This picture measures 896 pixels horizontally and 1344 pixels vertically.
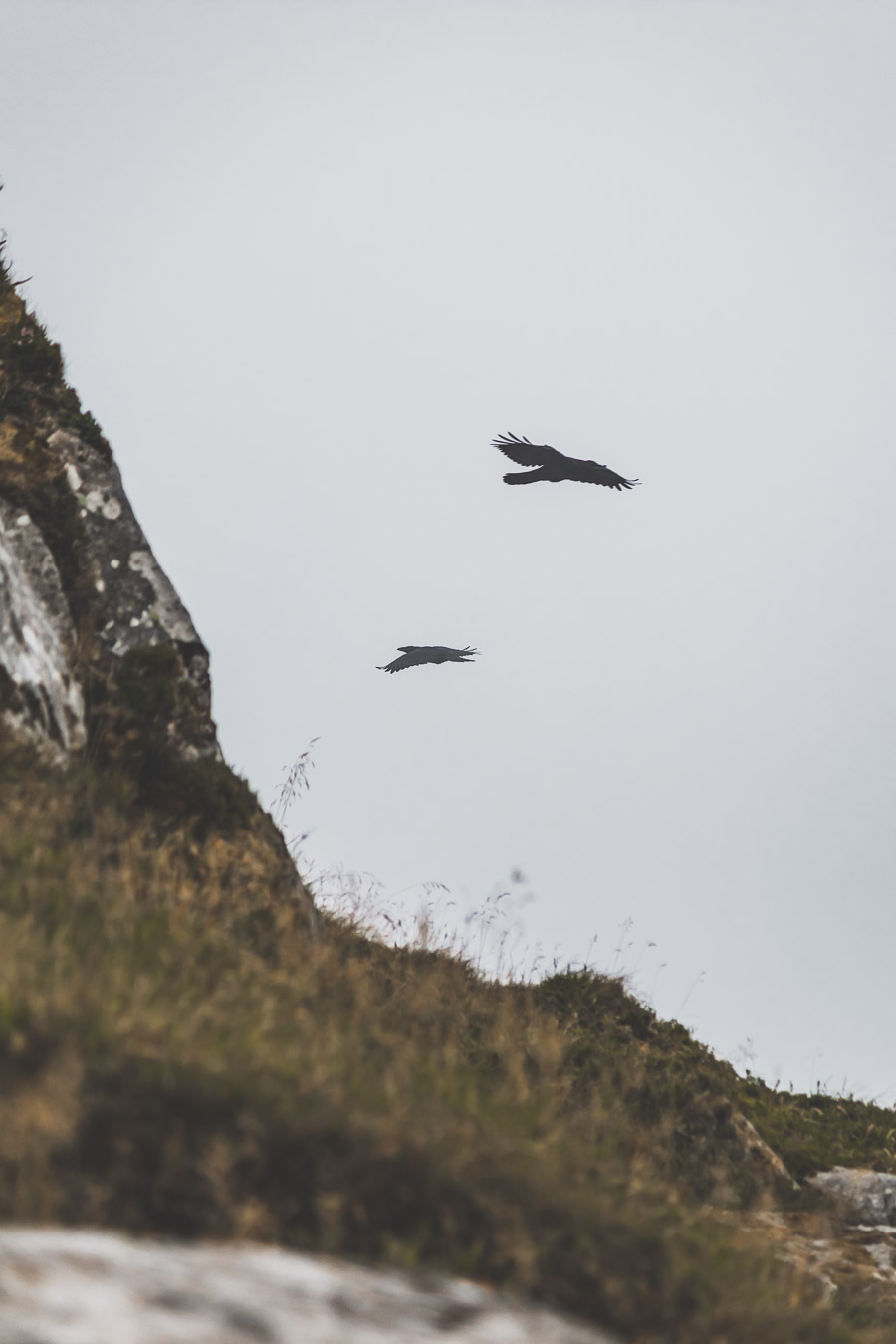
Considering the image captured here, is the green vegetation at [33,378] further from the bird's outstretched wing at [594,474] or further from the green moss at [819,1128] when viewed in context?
the green moss at [819,1128]

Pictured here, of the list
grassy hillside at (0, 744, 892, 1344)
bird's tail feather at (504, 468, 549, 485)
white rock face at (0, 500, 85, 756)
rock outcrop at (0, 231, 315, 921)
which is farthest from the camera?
bird's tail feather at (504, 468, 549, 485)

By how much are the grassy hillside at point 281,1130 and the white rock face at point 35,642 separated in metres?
0.76

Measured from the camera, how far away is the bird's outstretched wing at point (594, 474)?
12.5 m

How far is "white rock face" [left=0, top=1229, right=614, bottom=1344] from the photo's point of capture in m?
2.26

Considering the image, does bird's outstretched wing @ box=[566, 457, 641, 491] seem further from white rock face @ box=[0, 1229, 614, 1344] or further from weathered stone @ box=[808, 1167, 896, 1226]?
white rock face @ box=[0, 1229, 614, 1344]

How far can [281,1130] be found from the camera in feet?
11.4

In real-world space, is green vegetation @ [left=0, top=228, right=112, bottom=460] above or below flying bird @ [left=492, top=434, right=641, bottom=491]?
below

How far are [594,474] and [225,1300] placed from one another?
11.2 m

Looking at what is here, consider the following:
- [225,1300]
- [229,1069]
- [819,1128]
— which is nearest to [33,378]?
[229,1069]

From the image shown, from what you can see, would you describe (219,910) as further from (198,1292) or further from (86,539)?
(86,539)

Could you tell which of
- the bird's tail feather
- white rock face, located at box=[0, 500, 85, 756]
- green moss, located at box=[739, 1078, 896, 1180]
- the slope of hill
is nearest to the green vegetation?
the slope of hill

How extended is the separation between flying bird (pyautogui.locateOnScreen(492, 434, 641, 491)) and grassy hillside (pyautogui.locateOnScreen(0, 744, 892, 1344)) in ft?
25.9

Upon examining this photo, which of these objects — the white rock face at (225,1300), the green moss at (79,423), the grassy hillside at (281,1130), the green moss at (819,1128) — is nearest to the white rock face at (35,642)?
the grassy hillside at (281,1130)

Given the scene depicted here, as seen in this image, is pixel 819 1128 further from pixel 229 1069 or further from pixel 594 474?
pixel 229 1069
